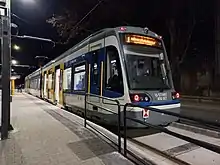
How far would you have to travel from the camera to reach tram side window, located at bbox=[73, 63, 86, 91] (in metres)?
10.1

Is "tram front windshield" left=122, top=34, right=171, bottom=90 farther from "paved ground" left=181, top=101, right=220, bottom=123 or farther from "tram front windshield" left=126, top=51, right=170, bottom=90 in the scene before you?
"paved ground" left=181, top=101, right=220, bottom=123

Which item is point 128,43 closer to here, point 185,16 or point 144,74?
point 144,74

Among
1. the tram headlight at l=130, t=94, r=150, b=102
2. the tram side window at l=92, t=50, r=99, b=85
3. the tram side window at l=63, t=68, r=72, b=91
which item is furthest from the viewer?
the tram side window at l=63, t=68, r=72, b=91

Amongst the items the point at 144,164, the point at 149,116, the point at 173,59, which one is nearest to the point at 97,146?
the point at 144,164

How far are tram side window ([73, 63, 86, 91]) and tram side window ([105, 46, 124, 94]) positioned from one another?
2.27 meters

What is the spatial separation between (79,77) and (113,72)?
326cm

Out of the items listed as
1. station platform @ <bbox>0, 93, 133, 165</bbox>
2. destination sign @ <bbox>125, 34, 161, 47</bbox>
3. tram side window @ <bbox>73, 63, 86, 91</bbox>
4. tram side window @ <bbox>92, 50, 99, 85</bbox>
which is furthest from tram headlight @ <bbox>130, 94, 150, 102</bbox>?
tram side window @ <bbox>73, 63, 86, 91</bbox>

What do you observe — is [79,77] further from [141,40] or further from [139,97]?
[139,97]

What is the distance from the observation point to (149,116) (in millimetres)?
7047

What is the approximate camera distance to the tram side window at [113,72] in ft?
24.2

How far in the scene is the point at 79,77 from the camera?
35.2 ft

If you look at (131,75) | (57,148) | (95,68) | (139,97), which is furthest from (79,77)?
(57,148)

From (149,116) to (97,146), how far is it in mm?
1952

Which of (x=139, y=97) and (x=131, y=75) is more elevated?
(x=131, y=75)
